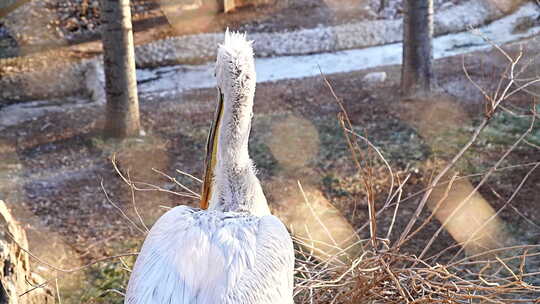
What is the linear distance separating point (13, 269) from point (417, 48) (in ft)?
16.9

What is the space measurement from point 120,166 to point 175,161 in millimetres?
503

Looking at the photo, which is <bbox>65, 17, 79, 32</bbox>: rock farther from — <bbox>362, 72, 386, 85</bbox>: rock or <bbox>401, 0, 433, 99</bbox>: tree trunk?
<bbox>401, 0, 433, 99</bbox>: tree trunk

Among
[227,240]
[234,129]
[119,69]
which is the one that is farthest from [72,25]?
[227,240]

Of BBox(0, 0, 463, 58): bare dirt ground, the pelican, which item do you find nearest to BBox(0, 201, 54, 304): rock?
the pelican

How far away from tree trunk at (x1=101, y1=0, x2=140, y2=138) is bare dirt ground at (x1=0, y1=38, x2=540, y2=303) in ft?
0.62

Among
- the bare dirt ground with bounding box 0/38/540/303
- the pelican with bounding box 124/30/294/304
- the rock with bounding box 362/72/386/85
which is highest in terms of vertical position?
the pelican with bounding box 124/30/294/304

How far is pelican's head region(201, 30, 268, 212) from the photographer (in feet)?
10.3

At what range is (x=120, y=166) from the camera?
6.22m

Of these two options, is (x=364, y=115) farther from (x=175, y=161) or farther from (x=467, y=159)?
(x=175, y=161)

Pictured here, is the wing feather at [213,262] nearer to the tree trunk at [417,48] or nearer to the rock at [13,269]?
the rock at [13,269]

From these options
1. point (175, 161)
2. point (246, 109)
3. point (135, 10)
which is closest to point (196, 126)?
point (175, 161)

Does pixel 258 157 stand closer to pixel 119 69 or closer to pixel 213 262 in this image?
pixel 119 69

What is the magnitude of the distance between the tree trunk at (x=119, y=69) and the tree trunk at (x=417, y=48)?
2.89 m

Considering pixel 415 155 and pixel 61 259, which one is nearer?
pixel 61 259
